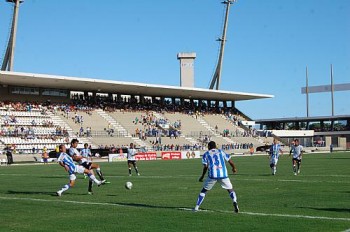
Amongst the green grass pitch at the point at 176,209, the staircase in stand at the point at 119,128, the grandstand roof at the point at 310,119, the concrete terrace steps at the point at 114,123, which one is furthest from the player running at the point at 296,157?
the grandstand roof at the point at 310,119

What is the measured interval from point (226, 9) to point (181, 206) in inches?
3036

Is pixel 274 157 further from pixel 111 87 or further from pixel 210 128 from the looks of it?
pixel 210 128

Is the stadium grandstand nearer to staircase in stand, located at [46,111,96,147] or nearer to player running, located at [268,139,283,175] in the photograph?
staircase in stand, located at [46,111,96,147]

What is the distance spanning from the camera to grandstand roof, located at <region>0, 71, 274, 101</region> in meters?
65.6

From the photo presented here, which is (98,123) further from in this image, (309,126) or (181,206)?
(309,126)

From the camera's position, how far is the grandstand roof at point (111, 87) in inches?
2583

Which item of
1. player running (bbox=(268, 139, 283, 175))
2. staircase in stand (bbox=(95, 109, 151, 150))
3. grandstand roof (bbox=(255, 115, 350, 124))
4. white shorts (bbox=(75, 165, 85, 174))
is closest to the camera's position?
white shorts (bbox=(75, 165, 85, 174))

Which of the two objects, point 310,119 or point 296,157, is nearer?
point 296,157

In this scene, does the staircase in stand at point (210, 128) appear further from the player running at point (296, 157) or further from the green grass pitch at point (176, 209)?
the green grass pitch at point (176, 209)

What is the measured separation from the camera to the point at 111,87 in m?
76.5

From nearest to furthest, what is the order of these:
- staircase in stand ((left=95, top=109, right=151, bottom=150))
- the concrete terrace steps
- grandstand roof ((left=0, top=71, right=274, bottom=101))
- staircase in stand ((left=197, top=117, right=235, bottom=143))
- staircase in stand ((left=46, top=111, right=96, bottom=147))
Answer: staircase in stand ((left=46, top=111, right=96, bottom=147)), grandstand roof ((left=0, top=71, right=274, bottom=101)), staircase in stand ((left=95, top=109, right=151, bottom=150)), the concrete terrace steps, staircase in stand ((left=197, top=117, right=235, bottom=143))

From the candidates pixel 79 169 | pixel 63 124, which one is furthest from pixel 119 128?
pixel 79 169

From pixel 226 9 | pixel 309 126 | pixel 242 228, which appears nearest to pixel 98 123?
pixel 226 9

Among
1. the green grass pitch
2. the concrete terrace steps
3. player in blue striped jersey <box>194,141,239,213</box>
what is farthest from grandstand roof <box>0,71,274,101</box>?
player in blue striped jersey <box>194,141,239,213</box>
